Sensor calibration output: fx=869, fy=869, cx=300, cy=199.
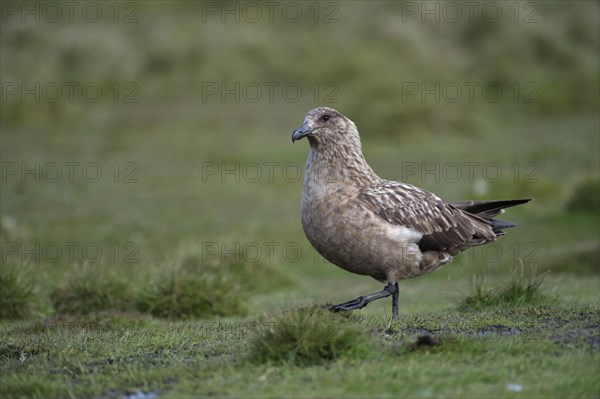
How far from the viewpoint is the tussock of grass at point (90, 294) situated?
37.8 ft

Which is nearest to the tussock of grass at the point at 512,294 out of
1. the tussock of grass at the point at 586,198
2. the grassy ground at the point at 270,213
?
the grassy ground at the point at 270,213

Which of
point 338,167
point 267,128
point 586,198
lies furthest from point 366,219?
point 267,128

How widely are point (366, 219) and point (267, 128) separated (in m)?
21.4

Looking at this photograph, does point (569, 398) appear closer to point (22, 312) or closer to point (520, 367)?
point (520, 367)

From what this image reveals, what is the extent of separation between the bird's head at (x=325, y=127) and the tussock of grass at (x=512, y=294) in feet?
7.34

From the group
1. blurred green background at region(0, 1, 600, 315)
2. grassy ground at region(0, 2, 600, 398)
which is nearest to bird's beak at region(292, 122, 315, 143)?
grassy ground at region(0, 2, 600, 398)

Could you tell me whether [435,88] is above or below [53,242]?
above

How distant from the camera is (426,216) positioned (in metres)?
8.88

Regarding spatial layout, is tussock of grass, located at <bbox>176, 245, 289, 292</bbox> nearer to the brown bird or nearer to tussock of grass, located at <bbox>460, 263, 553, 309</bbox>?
tussock of grass, located at <bbox>460, 263, 553, 309</bbox>

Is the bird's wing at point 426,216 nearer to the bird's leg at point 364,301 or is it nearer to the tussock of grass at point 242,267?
the bird's leg at point 364,301

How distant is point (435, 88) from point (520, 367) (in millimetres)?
28153

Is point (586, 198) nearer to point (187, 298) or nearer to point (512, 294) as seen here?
point (512, 294)

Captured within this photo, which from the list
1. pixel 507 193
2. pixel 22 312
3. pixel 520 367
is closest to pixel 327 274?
pixel 507 193

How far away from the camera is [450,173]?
23078 millimetres
